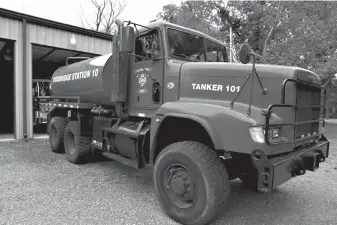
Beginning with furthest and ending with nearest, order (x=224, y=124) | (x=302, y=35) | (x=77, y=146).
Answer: (x=302, y=35), (x=77, y=146), (x=224, y=124)

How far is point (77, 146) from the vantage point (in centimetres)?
576

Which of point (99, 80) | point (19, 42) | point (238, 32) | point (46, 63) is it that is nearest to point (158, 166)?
point (99, 80)

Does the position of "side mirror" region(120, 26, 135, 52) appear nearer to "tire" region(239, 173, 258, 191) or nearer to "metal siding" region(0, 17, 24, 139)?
"tire" region(239, 173, 258, 191)

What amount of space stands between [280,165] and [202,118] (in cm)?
94

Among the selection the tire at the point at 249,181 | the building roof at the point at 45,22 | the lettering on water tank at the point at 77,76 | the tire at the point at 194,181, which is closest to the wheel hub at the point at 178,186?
the tire at the point at 194,181

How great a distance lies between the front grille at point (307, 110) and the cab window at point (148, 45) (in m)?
2.00

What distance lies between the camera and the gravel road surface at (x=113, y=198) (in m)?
3.31

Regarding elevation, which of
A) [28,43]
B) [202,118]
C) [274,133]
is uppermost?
[28,43]

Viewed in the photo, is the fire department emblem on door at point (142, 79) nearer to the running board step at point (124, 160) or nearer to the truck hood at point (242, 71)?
the truck hood at point (242, 71)

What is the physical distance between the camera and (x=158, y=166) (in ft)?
11.3

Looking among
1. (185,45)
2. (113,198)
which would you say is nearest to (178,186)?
(113,198)

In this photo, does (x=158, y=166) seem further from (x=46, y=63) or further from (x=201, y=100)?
(x=46, y=63)

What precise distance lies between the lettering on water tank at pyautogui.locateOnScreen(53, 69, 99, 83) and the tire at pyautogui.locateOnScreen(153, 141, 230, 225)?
8.87 feet

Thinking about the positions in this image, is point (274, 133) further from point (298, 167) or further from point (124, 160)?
point (124, 160)
